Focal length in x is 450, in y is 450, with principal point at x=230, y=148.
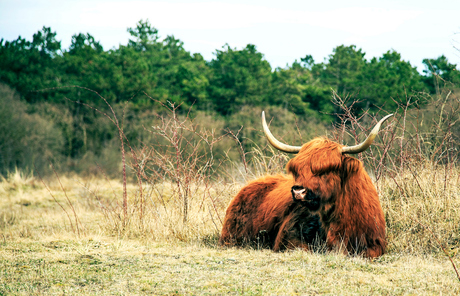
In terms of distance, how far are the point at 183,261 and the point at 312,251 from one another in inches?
54.1

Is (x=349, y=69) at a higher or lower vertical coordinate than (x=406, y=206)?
higher

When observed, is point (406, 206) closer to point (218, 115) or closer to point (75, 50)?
point (218, 115)

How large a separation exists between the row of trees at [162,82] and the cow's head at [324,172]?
96.0 ft

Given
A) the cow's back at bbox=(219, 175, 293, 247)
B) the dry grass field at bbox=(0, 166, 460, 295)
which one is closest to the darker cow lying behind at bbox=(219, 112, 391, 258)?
the cow's back at bbox=(219, 175, 293, 247)

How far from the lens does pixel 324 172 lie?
15.2 feet

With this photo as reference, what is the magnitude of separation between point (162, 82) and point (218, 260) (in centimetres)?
3541

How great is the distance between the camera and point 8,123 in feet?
98.2

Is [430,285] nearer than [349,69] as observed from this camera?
Yes

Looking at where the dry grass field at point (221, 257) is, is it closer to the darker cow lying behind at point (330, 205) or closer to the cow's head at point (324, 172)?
the darker cow lying behind at point (330, 205)

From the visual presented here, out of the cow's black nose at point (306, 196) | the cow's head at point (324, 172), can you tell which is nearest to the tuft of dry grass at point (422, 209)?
the cow's head at point (324, 172)

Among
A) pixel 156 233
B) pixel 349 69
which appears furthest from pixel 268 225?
pixel 349 69

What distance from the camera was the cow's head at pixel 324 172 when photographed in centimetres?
450

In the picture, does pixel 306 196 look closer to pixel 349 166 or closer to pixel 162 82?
pixel 349 166

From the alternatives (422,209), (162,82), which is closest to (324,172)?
(422,209)
